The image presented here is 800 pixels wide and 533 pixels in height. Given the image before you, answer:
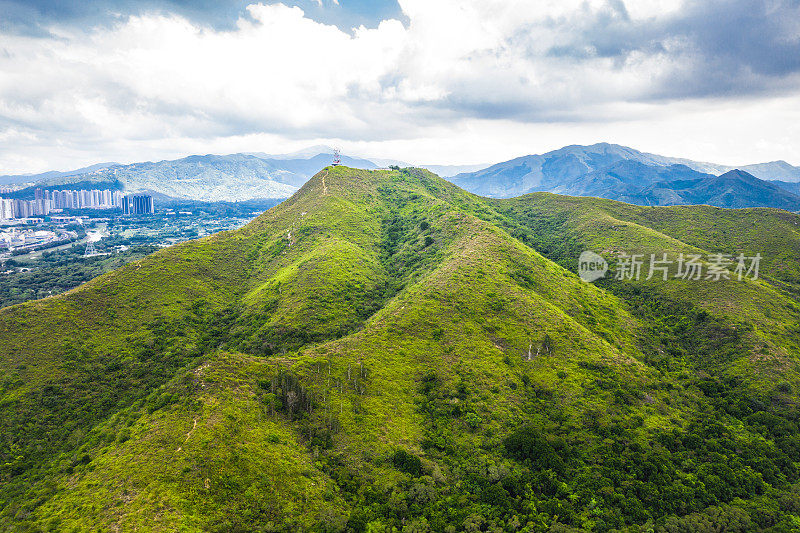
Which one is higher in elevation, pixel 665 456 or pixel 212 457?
pixel 212 457

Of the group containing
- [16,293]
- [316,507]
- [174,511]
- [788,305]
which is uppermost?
[788,305]

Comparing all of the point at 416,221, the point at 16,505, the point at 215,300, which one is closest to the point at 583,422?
the point at 16,505

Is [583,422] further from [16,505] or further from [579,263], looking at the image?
[579,263]

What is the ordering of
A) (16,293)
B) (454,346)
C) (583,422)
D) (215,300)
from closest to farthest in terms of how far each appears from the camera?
(583,422) < (454,346) < (215,300) < (16,293)

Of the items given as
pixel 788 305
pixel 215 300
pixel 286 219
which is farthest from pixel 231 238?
pixel 788 305

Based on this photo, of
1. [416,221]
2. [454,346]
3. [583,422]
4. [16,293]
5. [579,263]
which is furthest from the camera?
[16,293]

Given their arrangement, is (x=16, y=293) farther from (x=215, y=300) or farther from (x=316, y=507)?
(x=316, y=507)

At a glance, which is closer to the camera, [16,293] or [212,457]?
[212,457]
